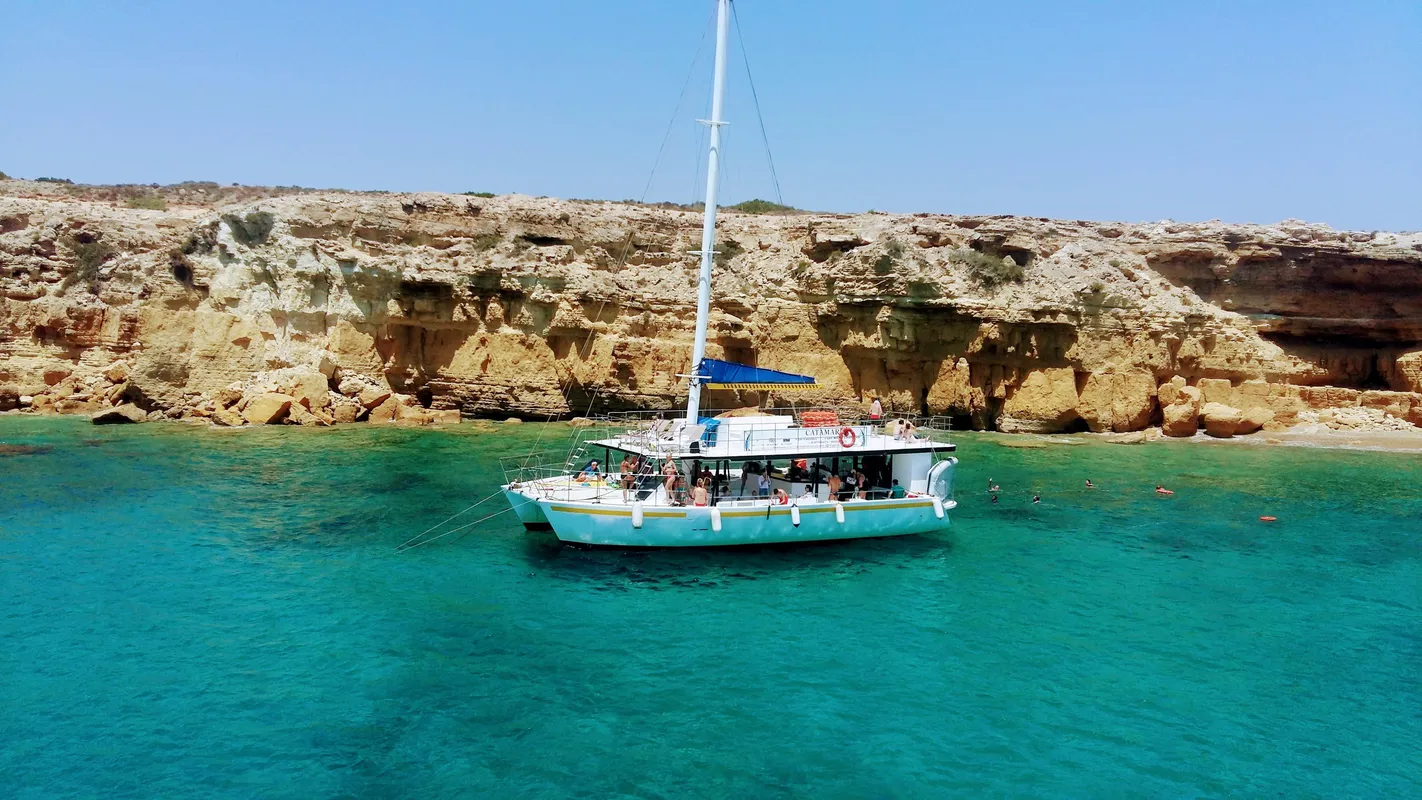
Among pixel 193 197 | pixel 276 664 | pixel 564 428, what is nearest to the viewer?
pixel 276 664

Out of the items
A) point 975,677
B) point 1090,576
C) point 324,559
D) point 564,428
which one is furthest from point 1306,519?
point 564,428

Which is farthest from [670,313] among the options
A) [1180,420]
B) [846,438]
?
[1180,420]

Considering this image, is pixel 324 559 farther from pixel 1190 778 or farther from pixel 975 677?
pixel 1190 778

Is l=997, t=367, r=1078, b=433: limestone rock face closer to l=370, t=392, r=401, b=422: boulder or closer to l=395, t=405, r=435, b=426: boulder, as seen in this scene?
l=395, t=405, r=435, b=426: boulder

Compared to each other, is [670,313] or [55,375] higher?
[670,313]

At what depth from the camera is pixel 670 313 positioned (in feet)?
125

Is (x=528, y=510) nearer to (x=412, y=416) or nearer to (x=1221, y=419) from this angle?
(x=412, y=416)

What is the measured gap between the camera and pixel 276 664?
12.0 m

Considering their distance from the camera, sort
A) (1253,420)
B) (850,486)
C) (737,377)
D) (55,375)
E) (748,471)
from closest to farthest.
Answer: (748,471) < (850,486) < (737,377) < (1253,420) < (55,375)

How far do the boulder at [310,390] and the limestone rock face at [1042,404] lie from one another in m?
29.0

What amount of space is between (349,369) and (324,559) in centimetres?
2185

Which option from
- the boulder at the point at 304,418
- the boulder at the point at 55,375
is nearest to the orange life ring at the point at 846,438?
the boulder at the point at 304,418

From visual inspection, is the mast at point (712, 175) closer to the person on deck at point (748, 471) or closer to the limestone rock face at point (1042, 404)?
the person on deck at point (748, 471)

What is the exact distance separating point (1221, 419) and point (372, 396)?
3618cm
